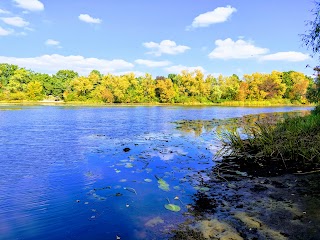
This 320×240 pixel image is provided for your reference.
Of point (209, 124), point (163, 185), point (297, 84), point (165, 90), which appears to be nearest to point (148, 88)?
point (165, 90)

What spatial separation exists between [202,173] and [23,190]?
220 inches

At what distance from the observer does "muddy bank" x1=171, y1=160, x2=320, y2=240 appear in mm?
5102

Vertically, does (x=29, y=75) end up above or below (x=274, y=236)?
above

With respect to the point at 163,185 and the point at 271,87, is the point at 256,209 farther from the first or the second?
the point at 271,87

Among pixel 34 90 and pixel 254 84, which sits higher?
pixel 254 84

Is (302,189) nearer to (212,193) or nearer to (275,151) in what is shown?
(212,193)

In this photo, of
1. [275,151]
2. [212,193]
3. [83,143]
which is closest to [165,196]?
[212,193]

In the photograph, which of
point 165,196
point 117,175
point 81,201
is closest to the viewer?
point 81,201

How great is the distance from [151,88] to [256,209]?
287 ft

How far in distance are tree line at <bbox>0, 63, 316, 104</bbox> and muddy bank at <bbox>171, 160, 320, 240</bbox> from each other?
81216 millimetres

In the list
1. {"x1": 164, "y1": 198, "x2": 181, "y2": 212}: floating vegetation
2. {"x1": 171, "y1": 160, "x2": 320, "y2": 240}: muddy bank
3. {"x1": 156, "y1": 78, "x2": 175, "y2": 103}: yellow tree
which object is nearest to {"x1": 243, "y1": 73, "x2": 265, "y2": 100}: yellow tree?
{"x1": 156, "y1": 78, "x2": 175, "y2": 103}: yellow tree

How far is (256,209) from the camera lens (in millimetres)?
6242

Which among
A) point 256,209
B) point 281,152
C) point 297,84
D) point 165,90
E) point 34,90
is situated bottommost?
point 256,209

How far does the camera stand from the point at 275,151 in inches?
437
